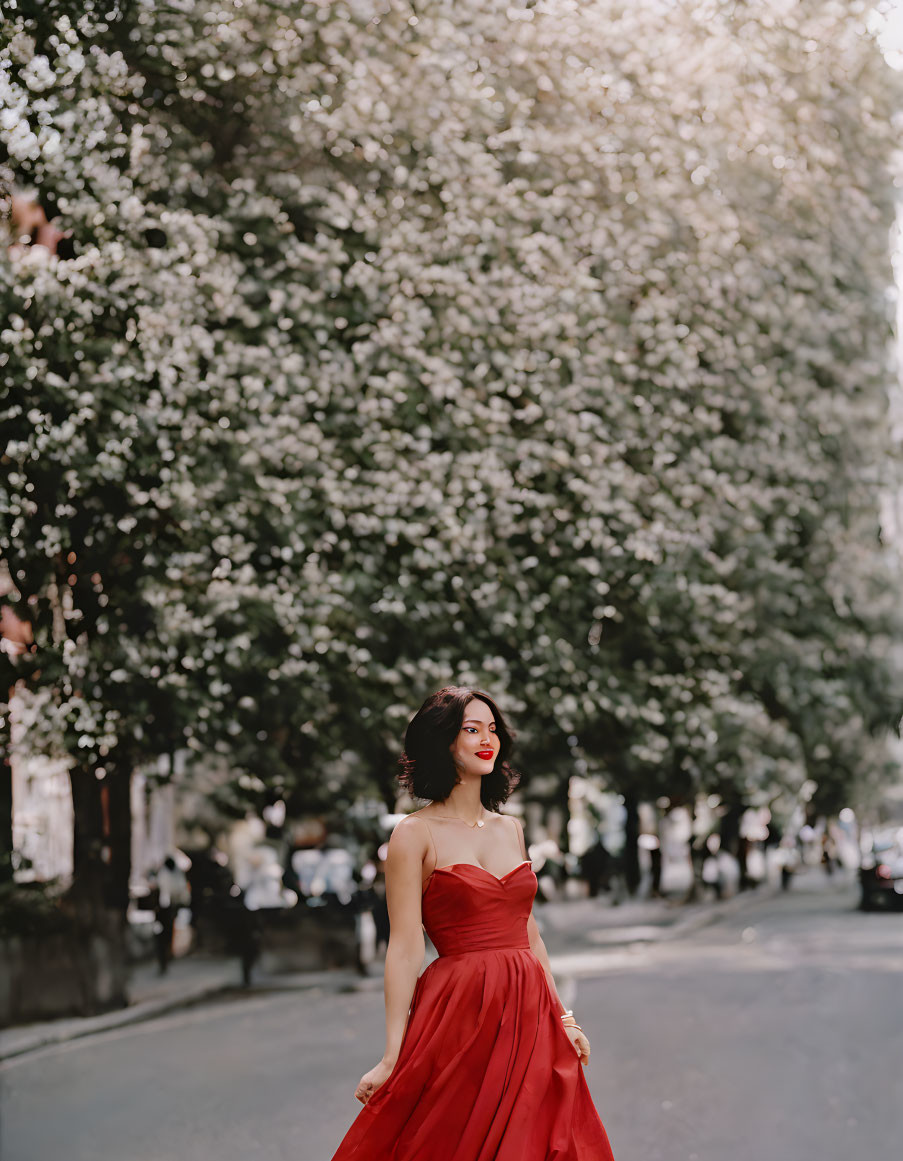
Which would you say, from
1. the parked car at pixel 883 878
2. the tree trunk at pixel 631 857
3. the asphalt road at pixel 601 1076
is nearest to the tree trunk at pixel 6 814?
the asphalt road at pixel 601 1076

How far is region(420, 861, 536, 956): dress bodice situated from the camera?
13.0 ft

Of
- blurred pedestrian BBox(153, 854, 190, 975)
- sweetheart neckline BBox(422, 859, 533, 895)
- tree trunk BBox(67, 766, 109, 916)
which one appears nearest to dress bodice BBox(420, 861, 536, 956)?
sweetheart neckline BBox(422, 859, 533, 895)

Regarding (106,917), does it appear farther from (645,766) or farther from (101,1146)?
(645,766)

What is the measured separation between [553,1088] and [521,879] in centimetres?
59

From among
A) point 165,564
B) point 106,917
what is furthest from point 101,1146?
point 165,564

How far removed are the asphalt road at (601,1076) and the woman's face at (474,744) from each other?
5076 millimetres

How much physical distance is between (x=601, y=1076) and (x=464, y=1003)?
7383mm

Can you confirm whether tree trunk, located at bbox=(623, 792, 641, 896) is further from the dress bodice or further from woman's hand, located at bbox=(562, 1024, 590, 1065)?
the dress bodice

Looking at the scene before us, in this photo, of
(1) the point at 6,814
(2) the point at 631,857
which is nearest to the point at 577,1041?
(1) the point at 6,814

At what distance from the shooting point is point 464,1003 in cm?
395

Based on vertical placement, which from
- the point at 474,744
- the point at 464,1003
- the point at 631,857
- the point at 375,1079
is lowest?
the point at 631,857

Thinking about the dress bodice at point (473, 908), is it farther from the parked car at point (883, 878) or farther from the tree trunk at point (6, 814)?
the parked car at point (883, 878)

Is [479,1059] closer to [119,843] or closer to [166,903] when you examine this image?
[119,843]

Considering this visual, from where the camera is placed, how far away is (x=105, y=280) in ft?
34.1
